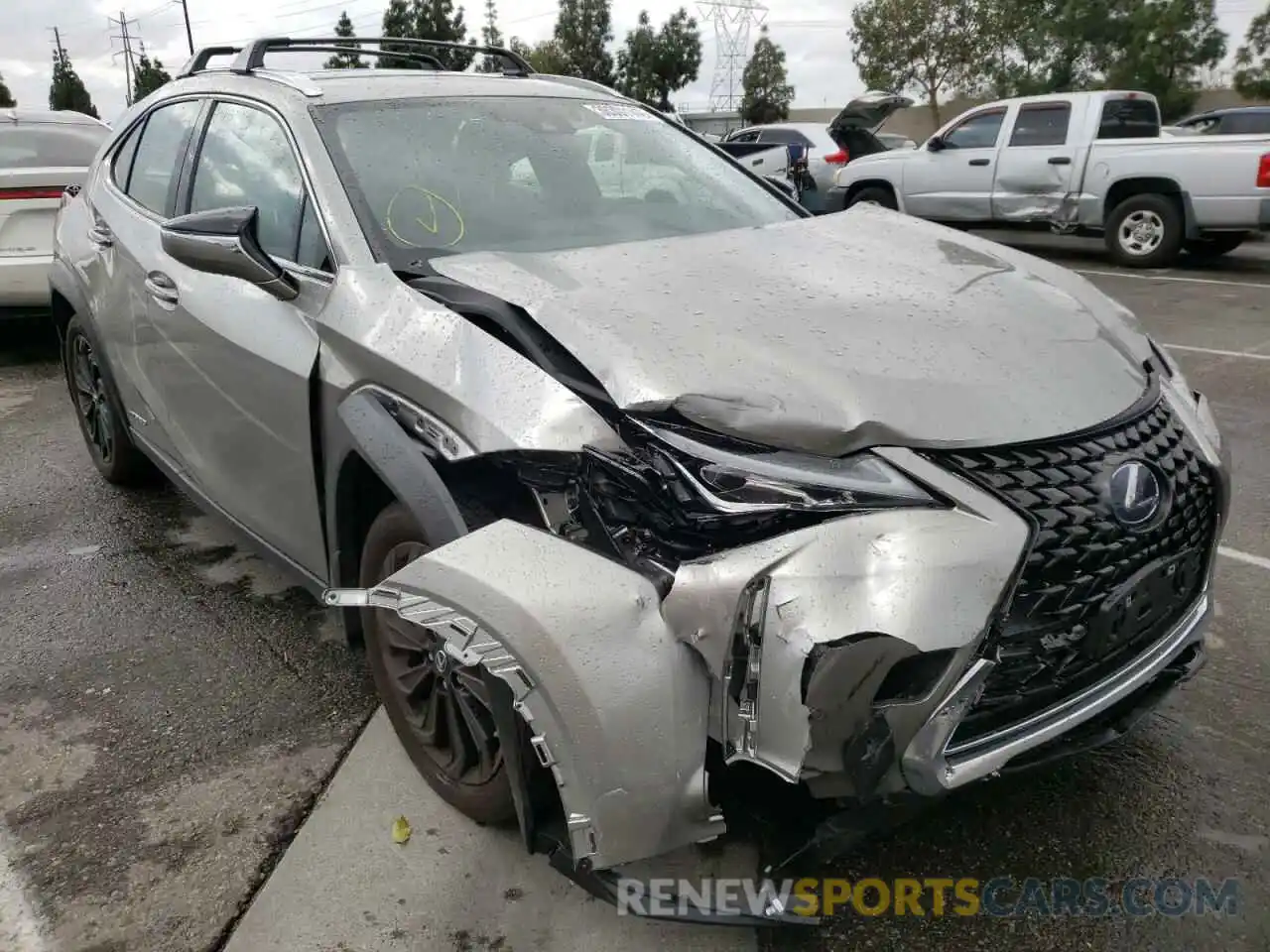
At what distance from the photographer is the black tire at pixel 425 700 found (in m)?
2.20

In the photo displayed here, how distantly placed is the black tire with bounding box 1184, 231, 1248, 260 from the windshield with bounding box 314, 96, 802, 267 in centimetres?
921

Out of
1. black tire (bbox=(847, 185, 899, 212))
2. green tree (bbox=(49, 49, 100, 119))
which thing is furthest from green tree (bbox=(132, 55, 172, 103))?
black tire (bbox=(847, 185, 899, 212))

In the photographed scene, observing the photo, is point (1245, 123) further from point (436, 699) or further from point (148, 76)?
point (148, 76)

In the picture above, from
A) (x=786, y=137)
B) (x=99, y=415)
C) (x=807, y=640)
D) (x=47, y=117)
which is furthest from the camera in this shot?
(x=786, y=137)

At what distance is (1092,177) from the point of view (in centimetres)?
1066

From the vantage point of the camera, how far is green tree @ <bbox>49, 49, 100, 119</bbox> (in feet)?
205

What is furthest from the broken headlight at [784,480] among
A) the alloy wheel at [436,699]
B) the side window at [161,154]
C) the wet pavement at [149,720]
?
the side window at [161,154]

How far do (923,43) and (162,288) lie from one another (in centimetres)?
3869

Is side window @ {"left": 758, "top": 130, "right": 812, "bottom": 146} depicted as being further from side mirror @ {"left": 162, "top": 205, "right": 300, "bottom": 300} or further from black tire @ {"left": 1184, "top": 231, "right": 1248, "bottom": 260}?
side mirror @ {"left": 162, "top": 205, "right": 300, "bottom": 300}

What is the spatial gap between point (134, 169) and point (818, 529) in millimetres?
3448

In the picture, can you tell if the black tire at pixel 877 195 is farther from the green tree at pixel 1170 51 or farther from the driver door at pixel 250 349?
the green tree at pixel 1170 51

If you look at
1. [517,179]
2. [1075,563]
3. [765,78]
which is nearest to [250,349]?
[517,179]

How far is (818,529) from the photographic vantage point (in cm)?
169

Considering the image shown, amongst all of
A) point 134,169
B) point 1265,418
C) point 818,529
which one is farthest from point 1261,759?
point 134,169
